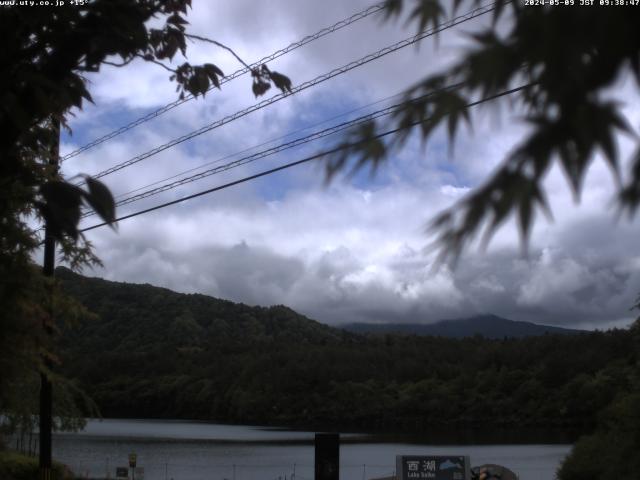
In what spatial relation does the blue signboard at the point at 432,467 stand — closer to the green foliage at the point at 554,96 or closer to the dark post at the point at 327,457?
the dark post at the point at 327,457

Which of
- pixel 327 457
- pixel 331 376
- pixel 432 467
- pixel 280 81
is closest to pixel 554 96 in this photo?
pixel 280 81

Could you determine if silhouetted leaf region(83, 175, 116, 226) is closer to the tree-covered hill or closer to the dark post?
the dark post

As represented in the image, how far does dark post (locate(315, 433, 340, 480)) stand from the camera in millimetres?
14648

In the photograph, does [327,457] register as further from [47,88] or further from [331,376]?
[331,376]

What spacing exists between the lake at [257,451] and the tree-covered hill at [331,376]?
4.98m

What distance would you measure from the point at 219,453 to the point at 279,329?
80907 mm

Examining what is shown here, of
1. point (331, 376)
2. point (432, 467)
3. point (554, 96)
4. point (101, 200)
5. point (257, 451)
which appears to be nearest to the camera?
point (554, 96)

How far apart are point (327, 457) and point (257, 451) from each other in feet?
151

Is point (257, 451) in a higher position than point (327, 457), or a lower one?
lower

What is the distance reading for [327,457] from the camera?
14.7 meters

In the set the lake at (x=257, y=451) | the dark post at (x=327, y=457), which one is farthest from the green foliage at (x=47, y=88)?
the lake at (x=257, y=451)

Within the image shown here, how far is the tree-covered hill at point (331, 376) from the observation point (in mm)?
74875

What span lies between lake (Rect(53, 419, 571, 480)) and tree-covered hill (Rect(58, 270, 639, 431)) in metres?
4.98

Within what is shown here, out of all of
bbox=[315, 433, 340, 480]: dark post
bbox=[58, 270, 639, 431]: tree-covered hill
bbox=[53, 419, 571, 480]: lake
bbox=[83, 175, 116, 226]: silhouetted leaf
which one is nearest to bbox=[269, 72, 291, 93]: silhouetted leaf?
bbox=[83, 175, 116, 226]: silhouetted leaf
